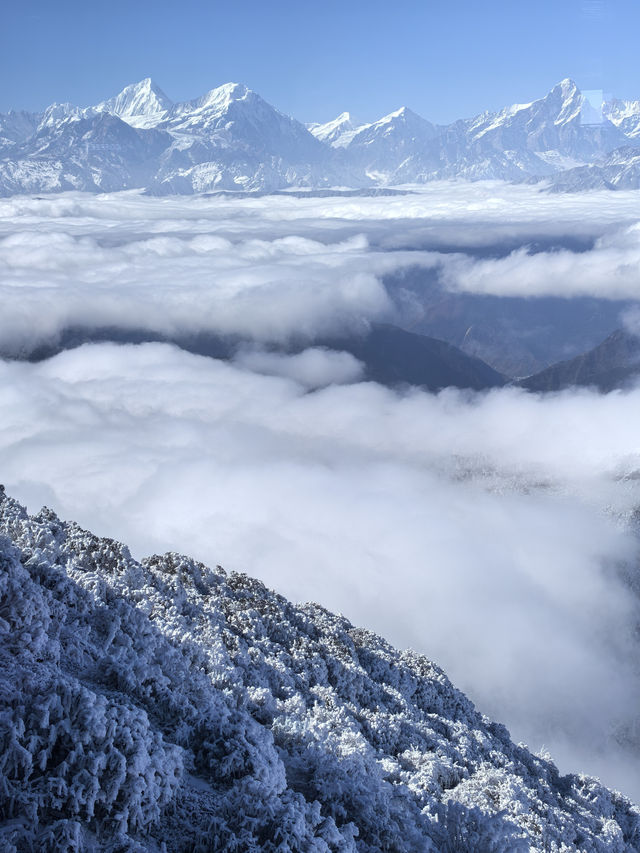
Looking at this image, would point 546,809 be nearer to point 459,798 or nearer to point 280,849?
point 459,798

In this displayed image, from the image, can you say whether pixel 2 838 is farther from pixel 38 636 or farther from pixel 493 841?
pixel 493 841

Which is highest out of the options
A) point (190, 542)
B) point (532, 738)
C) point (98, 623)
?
point (98, 623)

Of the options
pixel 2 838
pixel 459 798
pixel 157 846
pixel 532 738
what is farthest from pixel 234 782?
pixel 532 738

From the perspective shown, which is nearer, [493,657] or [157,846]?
[157,846]

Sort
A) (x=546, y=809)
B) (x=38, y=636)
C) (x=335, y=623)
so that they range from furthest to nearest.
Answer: (x=335, y=623)
(x=546, y=809)
(x=38, y=636)

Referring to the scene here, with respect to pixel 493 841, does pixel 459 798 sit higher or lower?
lower

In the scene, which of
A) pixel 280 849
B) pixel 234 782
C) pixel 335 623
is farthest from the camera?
pixel 335 623

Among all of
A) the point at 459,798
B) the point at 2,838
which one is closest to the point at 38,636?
the point at 2,838
